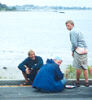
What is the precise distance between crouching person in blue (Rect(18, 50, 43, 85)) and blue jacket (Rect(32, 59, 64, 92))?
0.61m

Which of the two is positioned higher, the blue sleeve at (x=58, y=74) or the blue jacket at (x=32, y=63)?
the blue jacket at (x=32, y=63)

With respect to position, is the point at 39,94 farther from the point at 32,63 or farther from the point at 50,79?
the point at 32,63

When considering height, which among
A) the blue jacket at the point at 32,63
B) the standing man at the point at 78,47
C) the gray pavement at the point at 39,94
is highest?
the standing man at the point at 78,47

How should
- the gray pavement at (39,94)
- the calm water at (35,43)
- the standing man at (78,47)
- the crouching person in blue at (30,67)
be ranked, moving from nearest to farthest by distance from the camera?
the gray pavement at (39,94) < the standing man at (78,47) < the crouching person in blue at (30,67) < the calm water at (35,43)

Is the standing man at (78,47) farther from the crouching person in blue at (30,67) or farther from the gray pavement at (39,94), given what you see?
the crouching person in blue at (30,67)

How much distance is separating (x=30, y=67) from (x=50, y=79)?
1.05m

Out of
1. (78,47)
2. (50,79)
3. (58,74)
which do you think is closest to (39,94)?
(50,79)

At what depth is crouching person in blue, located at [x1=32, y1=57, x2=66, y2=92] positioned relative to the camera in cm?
959

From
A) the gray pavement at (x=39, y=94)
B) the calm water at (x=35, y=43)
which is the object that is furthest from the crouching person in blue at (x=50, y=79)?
the calm water at (x=35, y=43)

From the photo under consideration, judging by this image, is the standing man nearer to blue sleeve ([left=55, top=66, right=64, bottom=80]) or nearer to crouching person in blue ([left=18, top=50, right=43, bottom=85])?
blue sleeve ([left=55, top=66, right=64, bottom=80])

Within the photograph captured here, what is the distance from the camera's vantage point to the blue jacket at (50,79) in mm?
9586

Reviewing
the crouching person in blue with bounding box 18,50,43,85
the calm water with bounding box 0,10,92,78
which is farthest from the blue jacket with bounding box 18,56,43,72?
the calm water with bounding box 0,10,92,78

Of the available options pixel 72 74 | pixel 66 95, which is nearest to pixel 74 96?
pixel 66 95

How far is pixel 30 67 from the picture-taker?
10.5m
